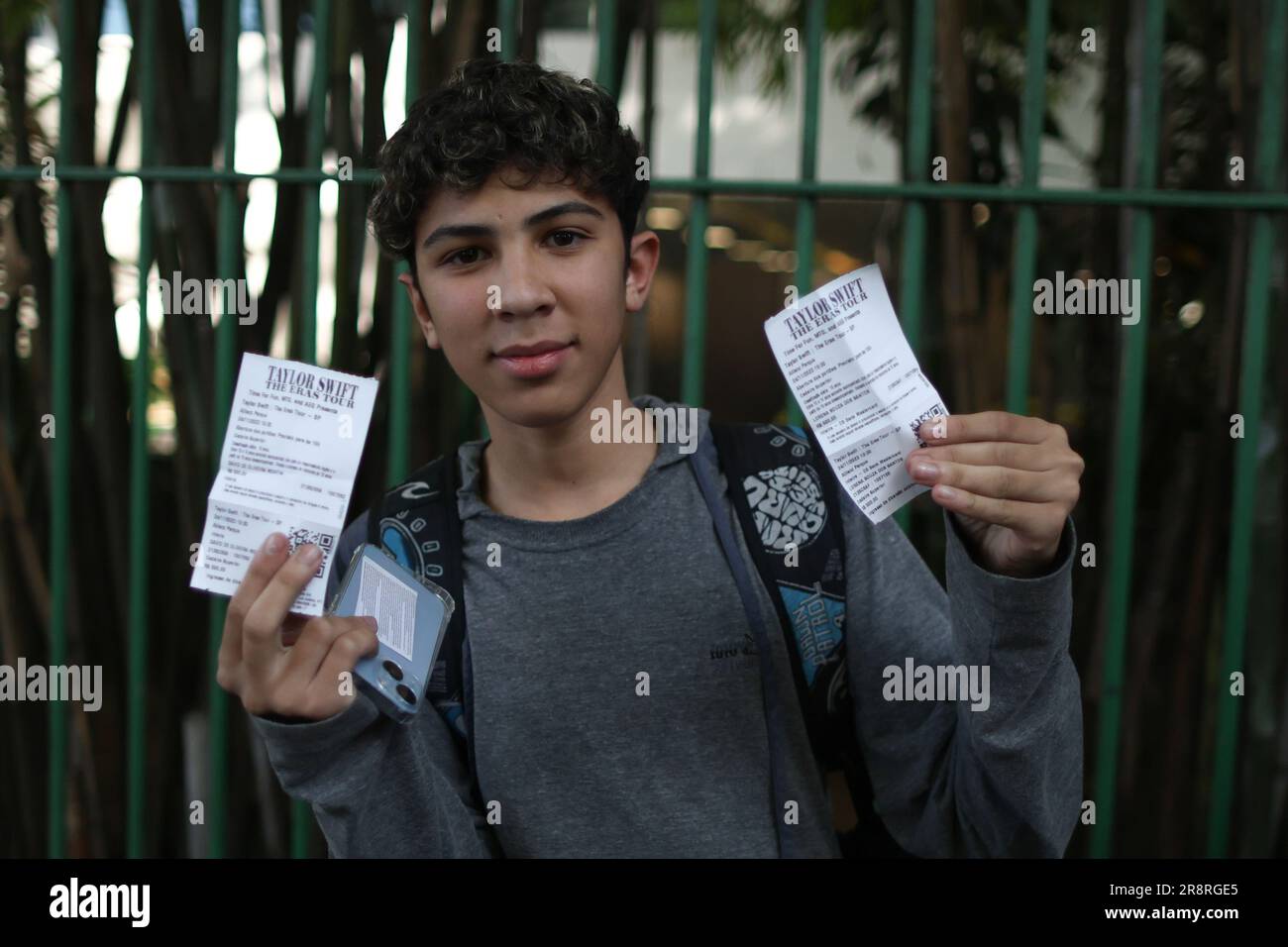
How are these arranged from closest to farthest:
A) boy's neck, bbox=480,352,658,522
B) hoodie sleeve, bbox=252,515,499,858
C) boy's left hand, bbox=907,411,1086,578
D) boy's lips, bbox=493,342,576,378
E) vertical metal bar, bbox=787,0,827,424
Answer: boy's left hand, bbox=907,411,1086,578
hoodie sleeve, bbox=252,515,499,858
boy's lips, bbox=493,342,576,378
boy's neck, bbox=480,352,658,522
vertical metal bar, bbox=787,0,827,424

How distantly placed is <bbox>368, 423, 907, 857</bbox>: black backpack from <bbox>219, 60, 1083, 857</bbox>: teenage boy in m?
0.02

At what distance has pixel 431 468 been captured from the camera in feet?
5.19

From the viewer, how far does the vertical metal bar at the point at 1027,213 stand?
174 centimetres

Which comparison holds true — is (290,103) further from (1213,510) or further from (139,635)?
(1213,510)

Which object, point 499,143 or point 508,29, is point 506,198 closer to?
point 499,143

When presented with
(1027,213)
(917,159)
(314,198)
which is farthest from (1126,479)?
(314,198)

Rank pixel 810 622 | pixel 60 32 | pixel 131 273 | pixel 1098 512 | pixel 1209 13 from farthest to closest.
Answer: pixel 131 273 → pixel 1098 512 → pixel 1209 13 → pixel 60 32 → pixel 810 622

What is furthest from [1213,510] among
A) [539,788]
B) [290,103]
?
[290,103]

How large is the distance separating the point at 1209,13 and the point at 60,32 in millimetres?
2085

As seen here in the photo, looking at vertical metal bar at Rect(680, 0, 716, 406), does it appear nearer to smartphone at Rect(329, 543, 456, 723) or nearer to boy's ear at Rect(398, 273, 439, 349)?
boy's ear at Rect(398, 273, 439, 349)

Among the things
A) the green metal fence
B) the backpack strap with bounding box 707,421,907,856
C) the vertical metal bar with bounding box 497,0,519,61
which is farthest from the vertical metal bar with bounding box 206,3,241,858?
the backpack strap with bounding box 707,421,907,856

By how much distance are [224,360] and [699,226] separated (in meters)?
0.78

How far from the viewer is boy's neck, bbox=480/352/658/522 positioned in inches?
58.3

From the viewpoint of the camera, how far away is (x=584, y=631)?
1.42 meters
